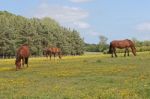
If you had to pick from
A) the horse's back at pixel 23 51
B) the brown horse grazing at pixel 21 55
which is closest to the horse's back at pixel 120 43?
the brown horse grazing at pixel 21 55

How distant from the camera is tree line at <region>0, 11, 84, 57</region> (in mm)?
129500

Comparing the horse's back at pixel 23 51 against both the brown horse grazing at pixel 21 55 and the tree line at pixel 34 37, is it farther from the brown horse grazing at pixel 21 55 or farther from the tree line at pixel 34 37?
the tree line at pixel 34 37

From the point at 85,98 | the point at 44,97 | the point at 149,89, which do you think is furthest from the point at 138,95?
the point at 44,97

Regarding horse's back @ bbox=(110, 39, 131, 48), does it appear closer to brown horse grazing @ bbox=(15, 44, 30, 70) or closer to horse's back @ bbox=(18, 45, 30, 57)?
brown horse grazing @ bbox=(15, 44, 30, 70)

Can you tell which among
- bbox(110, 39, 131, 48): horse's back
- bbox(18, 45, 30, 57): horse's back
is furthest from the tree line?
bbox(18, 45, 30, 57): horse's back

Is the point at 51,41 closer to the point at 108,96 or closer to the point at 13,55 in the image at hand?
the point at 13,55

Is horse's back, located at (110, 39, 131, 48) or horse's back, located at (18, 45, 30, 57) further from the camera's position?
A: horse's back, located at (110, 39, 131, 48)

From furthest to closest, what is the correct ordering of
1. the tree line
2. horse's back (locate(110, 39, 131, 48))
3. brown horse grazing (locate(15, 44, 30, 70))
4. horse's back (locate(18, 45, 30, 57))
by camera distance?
1. the tree line
2. horse's back (locate(110, 39, 131, 48))
3. horse's back (locate(18, 45, 30, 57))
4. brown horse grazing (locate(15, 44, 30, 70))

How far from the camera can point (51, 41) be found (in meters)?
145

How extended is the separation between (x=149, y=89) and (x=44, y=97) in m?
5.02

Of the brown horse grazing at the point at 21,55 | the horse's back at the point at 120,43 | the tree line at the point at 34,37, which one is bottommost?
the brown horse grazing at the point at 21,55

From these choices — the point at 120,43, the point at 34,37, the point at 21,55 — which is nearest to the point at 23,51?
the point at 21,55

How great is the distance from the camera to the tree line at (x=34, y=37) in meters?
130

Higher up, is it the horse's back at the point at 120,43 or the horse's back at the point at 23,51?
the horse's back at the point at 120,43
